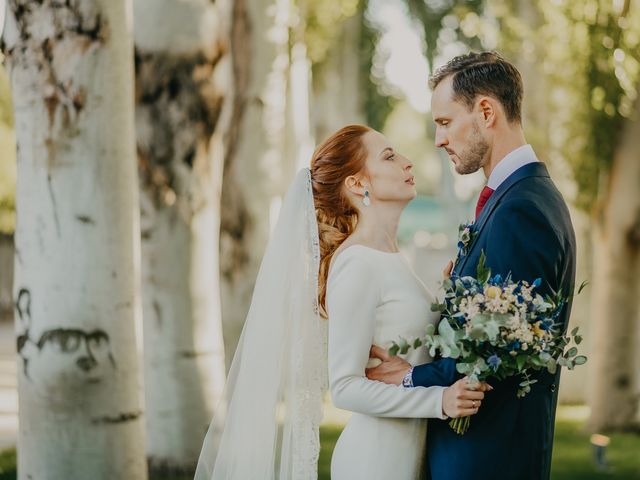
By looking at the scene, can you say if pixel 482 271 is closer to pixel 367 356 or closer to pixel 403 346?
pixel 403 346

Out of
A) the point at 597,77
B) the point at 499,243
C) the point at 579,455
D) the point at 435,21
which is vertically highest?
the point at 435,21

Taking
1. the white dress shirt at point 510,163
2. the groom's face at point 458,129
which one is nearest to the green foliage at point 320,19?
the groom's face at point 458,129

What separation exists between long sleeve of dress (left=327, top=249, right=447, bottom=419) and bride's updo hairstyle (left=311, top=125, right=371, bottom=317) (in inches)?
14.3

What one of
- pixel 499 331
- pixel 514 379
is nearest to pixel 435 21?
pixel 514 379

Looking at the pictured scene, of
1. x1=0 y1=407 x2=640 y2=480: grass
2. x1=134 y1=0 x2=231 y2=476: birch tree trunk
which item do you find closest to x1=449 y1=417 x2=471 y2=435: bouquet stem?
x1=134 y1=0 x2=231 y2=476: birch tree trunk

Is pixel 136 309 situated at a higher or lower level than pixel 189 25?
lower

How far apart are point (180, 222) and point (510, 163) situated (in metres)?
3.77

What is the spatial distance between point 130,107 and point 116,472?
5.65 ft

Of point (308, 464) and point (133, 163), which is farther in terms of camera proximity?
point (133, 163)

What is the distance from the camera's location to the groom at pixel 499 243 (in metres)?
3.57

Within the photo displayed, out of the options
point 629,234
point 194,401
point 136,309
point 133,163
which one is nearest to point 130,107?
point 133,163

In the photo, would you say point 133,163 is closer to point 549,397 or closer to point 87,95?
point 87,95

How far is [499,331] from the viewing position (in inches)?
133

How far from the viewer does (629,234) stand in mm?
10609
